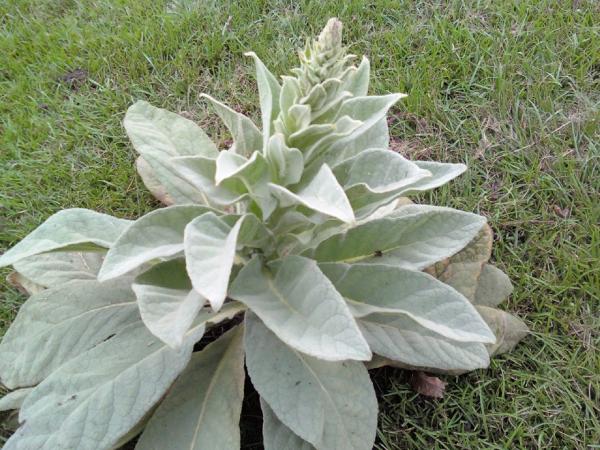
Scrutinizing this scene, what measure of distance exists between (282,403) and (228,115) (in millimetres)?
847

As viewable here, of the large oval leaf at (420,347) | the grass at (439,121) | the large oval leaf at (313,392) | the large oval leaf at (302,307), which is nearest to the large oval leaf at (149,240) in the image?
the large oval leaf at (302,307)

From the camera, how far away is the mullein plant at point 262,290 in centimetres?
150

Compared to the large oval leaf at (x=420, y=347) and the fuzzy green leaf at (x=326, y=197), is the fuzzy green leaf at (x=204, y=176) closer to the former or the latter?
the fuzzy green leaf at (x=326, y=197)

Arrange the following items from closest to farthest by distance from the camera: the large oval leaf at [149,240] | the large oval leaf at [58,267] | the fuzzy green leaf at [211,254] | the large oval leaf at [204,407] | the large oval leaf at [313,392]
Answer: the fuzzy green leaf at [211,254] → the large oval leaf at [149,240] → the large oval leaf at [313,392] → the large oval leaf at [204,407] → the large oval leaf at [58,267]

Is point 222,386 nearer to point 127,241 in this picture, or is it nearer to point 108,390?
point 108,390

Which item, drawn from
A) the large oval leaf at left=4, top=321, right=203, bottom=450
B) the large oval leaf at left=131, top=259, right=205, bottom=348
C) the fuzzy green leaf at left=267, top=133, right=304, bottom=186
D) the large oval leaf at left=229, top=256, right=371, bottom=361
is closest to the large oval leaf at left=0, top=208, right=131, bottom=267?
the large oval leaf at left=131, top=259, right=205, bottom=348

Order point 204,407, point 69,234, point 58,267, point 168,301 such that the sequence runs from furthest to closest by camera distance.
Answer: point 58,267, point 204,407, point 69,234, point 168,301

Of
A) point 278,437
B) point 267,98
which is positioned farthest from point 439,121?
point 278,437

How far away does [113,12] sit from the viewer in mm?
3498

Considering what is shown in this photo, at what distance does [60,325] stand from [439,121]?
6.22 ft

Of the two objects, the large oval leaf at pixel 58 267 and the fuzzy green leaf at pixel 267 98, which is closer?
the fuzzy green leaf at pixel 267 98

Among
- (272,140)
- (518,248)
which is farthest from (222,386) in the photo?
(518,248)

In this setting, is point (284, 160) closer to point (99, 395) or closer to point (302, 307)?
point (302, 307)

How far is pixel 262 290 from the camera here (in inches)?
67.4
